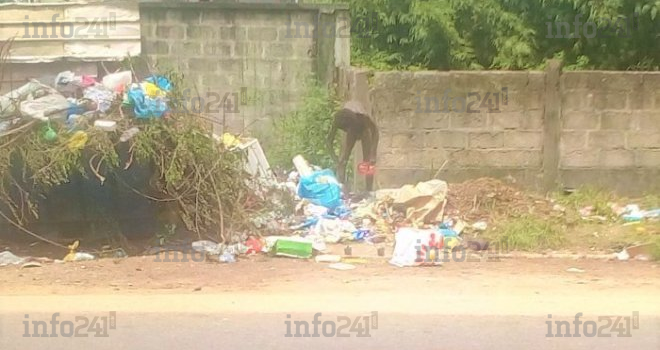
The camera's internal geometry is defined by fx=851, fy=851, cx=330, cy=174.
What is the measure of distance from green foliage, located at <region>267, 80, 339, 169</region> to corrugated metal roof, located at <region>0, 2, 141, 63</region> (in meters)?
2.43

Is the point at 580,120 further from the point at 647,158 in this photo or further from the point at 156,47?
the point at 156,47

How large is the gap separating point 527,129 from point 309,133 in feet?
9.48

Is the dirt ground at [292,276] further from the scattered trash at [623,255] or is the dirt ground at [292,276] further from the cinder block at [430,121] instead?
the cinder block at [430,121]

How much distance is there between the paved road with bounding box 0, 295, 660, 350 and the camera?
17.6 feet

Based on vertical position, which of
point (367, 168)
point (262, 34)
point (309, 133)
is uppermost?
point (262, 34)

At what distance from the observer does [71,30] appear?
39.0ft

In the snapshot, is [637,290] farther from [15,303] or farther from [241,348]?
[15,303]

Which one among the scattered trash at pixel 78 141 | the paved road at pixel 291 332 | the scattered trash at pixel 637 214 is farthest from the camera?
the scattered trash at pixel 637 214

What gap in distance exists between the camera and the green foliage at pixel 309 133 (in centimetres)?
1071

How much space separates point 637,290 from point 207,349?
352 centimetres

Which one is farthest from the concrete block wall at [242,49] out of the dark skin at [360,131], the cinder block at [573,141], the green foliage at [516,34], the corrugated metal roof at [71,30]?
the cinder block at [573,141]

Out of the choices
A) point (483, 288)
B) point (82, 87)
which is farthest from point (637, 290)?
point (82, 87)

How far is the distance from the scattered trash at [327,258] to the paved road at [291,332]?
5.16 feet

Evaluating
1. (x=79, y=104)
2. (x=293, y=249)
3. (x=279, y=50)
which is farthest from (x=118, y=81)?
(x=279, y=50)
